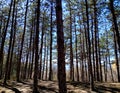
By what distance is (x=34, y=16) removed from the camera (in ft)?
73.9

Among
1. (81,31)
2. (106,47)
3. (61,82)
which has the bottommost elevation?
(61,82)

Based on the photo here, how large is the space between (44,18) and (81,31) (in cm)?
682

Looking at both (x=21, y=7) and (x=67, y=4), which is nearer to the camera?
(x=21, y=7)

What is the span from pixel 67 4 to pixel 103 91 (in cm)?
1418

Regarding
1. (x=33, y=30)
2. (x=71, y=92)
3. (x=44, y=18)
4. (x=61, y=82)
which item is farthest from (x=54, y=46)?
(x=61, y=82)

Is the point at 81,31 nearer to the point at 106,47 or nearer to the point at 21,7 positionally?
the point at 106,47

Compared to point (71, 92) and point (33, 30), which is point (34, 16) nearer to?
point (33, 30)

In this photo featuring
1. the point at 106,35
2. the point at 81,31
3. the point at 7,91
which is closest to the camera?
the point at 7,91

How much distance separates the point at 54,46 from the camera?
3009 cm

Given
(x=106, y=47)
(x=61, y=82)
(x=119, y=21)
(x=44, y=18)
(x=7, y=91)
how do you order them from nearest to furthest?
(x=61, y=82) < (x=7, y=91) < (x=119, y=21) < (x=44, y=18) < (x=106, y=47)

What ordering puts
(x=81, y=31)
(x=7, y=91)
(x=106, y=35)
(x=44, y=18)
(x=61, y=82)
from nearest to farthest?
1. (x=61, y=82)
2. (x=7, y=91)
3. (x=44, y=18)
4. (x=81, y=31)
5. (x=106, y=35)

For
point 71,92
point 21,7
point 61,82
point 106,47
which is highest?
point 21,7

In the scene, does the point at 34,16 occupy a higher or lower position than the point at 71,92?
higher

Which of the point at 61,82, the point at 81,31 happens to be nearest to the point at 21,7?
the point at 81,31
